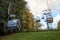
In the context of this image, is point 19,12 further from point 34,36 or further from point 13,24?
point 34,36

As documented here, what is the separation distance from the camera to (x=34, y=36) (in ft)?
8.61

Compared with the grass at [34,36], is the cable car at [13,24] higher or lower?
higher

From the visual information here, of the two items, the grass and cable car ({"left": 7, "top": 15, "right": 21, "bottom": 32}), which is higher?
cable car ({"left": 7, "top": 15, "right": 21, "bottom": 32})

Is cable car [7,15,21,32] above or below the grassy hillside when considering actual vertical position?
above

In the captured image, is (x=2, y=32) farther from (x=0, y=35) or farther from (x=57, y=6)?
(x=57, y=6)

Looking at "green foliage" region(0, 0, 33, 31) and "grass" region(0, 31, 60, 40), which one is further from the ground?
"green foliage" region(0, 0, 33, 31)

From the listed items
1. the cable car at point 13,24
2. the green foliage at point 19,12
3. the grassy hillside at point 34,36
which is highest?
the green foliage at point 19,12

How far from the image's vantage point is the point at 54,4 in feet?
8.87

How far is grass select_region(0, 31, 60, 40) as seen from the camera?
2.59m

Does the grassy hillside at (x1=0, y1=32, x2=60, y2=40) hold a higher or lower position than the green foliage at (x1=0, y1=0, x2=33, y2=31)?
lower

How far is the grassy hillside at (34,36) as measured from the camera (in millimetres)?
2588

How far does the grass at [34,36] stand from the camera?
2588mm

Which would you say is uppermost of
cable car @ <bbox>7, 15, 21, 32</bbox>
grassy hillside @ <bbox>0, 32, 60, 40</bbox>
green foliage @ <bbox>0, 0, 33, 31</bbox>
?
green foliage @ <bbox>0, 0, 33, 31</bbox>

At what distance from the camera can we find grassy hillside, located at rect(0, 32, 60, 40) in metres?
2.59
